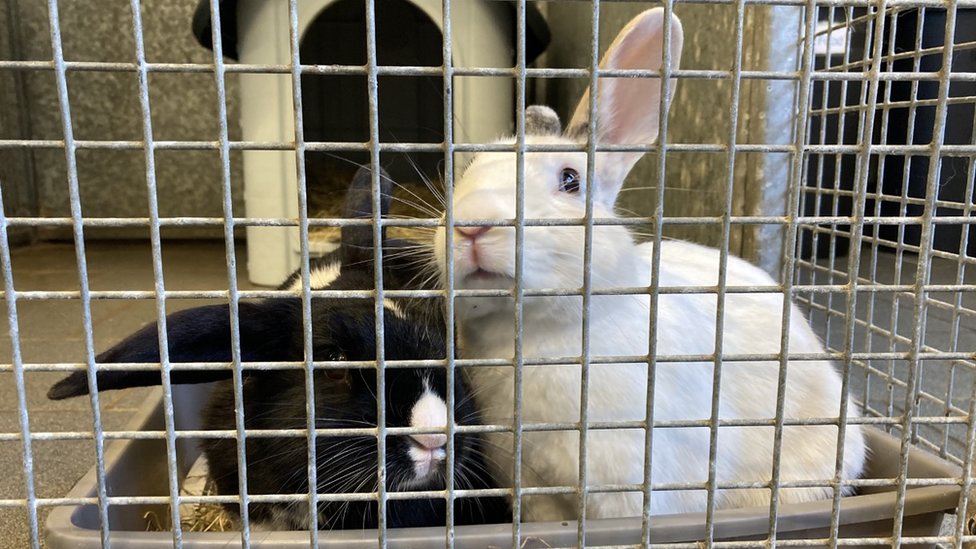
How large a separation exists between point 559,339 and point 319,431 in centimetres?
41

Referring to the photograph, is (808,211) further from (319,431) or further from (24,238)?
(24,238)

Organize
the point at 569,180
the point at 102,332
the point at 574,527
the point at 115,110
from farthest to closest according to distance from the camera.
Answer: the point at 115,110
the point at 102,332
the point at 569,180
the point at 574,527

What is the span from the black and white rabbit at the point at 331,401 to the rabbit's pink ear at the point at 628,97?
0.39 metres

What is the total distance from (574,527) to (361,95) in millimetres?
3000

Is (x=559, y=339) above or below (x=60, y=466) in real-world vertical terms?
above

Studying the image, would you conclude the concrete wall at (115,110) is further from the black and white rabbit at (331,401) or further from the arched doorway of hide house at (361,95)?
the black and white rabbit at (331,401)

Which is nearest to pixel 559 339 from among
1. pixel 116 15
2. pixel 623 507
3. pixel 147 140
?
pixel 623 507

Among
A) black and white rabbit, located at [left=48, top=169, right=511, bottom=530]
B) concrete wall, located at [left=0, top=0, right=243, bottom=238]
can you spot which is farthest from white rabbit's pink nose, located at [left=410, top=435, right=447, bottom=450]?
concrete wall, located at [left=0, top=0, right=243, bottom=238]

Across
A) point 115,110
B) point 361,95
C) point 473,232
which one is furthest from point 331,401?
point 115,110

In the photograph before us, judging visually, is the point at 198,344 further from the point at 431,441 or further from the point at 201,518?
the point at 201,518

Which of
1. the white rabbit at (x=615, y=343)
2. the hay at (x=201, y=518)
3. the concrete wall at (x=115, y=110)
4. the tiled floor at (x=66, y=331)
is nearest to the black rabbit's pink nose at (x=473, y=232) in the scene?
the white rabbit at (x=615, y=343)

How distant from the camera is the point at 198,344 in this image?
89 centimetres

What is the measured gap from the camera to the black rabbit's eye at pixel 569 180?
1.14m

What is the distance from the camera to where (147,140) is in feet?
2.30
